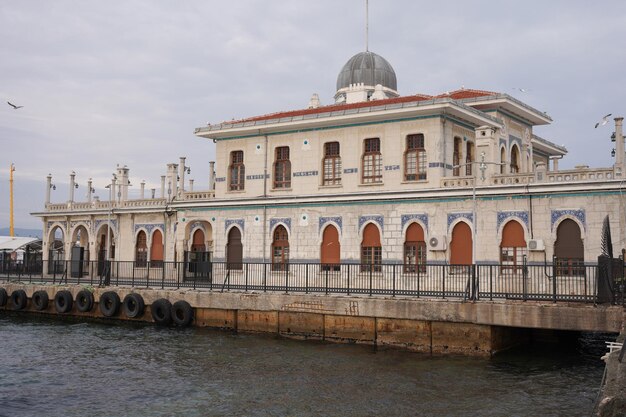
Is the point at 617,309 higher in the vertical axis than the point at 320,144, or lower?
lower

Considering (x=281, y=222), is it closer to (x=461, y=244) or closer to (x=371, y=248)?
(x=371, y=248)

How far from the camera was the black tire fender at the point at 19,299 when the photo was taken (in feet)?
98.7

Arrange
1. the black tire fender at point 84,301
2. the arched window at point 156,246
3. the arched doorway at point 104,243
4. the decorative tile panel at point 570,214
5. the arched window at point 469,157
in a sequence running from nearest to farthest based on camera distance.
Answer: the decorative tile panel at point 570,214 < the arched window at point 469,157 < the black tire fender at point 84,301 < the arched window at point 156,246 < the arched doorway at point 104,243

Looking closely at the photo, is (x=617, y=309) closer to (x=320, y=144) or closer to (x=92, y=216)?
(x=320, y=144)

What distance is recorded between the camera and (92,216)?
38.9 meters

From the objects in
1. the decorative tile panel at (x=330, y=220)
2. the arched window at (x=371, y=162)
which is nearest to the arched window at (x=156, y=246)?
the decorative tile panel at (x=330, y=220)

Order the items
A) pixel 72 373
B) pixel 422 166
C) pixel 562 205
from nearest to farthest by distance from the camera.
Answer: pixel 72 373 → pixel 562 205 → pixel 422 166

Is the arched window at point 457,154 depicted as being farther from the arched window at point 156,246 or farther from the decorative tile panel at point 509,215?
the arched window at point 156,246

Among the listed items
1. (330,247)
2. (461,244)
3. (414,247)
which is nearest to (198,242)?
(330,247)

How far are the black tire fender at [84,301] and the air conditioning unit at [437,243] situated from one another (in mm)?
14586

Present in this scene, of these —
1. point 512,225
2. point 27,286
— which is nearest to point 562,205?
point 512,225

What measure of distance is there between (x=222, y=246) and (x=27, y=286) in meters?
9.21

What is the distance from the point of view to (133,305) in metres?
26.6

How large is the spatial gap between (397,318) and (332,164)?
395 inches
